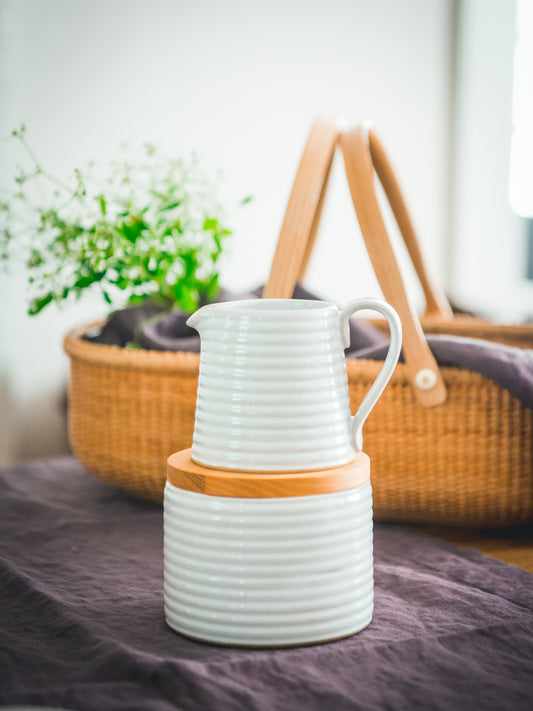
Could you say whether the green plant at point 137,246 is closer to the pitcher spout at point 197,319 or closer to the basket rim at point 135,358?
the basket rim at point 135,358

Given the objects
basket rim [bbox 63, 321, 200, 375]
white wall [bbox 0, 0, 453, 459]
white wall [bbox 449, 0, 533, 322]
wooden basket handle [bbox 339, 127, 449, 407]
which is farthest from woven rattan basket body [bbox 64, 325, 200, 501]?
white wall [bbox 449, 0, 533, 322]

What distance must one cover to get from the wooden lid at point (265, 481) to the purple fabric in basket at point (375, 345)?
0.93 ft

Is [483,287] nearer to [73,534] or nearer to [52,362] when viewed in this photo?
[52,362]

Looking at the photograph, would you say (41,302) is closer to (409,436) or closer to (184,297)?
(184,297)

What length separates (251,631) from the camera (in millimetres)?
593

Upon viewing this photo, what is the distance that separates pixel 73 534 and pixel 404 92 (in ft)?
4.45

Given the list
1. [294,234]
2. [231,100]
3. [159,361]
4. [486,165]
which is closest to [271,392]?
[294,234]

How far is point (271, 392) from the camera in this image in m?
0.58

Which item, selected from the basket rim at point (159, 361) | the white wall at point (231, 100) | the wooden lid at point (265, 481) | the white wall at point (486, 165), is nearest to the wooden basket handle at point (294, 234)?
the basket rim at point (159, 361)

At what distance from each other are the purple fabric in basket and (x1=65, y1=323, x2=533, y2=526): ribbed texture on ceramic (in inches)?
0.8

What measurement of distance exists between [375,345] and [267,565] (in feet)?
1.39

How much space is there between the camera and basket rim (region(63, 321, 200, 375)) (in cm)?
93

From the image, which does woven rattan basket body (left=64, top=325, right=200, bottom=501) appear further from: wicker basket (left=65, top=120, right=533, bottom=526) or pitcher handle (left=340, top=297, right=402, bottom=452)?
pitcher handle (left=340, top=297, right=402, bottom=452)

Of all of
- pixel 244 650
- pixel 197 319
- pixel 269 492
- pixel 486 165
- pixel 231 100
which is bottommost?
pixel 244 650
